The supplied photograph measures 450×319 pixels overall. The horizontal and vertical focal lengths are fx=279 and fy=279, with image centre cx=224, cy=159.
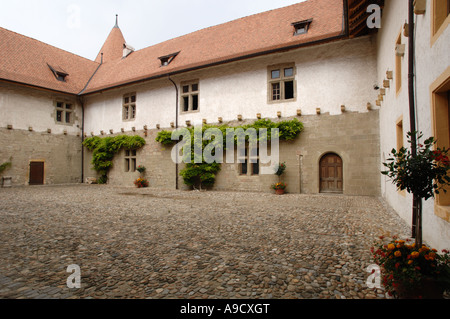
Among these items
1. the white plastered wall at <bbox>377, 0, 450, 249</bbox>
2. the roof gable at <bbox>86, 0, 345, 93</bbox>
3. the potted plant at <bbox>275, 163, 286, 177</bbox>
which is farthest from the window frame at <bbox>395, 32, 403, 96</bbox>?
the potted plant at <bbox>275, 163, 286, 177</bbox>

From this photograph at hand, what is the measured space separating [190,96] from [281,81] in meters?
5.05

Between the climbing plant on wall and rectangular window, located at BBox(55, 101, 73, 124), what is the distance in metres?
1.94

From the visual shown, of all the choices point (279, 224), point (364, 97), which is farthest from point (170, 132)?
point (279, 224)

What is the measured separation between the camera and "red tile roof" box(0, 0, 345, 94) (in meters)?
12.9

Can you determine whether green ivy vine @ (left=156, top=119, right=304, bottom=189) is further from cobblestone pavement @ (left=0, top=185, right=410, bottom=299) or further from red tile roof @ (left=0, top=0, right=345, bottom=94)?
cobblestone pavement @ (left=0, top=185, right=410, bottom=299)

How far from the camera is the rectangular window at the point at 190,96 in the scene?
15.0 meters

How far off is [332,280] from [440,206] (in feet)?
5.88

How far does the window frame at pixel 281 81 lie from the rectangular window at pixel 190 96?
395 cm

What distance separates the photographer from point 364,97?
1094 cm

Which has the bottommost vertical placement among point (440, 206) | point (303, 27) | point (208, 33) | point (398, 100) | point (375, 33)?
point (440, 206)

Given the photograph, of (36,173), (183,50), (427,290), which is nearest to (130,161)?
(36,173)

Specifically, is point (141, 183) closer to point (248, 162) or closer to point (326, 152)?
point (248, 162)

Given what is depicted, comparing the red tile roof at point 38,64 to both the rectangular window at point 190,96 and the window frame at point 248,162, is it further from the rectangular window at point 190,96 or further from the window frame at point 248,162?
the window frame at point 248,162
